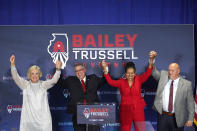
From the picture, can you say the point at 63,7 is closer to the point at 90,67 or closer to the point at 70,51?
the point at 70,51

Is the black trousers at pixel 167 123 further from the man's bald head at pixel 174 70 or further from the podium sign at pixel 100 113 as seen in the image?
the podium sign at pixel 100 113

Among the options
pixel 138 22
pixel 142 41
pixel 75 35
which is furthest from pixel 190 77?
pixel 75 35

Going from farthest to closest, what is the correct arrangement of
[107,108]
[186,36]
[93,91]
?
[186,36], [93,91], [107,108]

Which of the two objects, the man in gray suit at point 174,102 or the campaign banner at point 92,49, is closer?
the man in gray suit at point 174,102

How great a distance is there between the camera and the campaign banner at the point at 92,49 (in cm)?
453

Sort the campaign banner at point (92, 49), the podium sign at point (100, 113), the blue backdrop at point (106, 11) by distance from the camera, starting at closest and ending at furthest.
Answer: the podium sign at point (100, 113), the campaign banner at point (92, 49), the blue backdrop at point (106, 11)

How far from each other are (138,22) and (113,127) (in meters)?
1.96

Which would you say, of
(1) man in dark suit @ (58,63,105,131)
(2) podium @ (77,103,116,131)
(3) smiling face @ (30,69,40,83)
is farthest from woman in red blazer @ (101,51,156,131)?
(3) smiling face @ (30,69,40,83)

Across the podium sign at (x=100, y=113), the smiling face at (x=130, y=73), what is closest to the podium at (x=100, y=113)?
the podium sign at (x=100, y=113)

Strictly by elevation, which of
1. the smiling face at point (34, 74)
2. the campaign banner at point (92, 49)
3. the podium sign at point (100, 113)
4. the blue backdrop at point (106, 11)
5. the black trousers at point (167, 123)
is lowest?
the black trousers at point (167, 123)

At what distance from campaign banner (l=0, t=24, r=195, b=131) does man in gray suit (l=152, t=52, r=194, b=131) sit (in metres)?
0.81

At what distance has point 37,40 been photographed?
4.57 metres

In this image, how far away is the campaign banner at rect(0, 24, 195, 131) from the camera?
4527 mm

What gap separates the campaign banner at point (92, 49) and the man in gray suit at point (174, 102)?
0.81 meters
